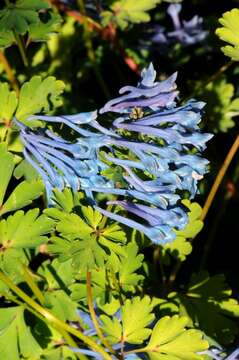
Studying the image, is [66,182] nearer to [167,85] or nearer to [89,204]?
[89,204]

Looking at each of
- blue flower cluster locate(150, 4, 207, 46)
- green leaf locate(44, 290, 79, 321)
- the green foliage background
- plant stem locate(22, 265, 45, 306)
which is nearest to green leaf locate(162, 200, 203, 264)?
the green foliage background

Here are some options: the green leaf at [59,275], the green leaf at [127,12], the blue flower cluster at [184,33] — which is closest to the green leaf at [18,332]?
the green leaf at [59,275]

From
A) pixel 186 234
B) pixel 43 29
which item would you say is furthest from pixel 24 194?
pixel 43 29

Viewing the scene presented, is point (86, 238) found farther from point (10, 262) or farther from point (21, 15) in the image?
point (21, 15)

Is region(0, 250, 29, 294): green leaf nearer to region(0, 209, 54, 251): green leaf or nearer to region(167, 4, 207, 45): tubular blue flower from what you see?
region(0, 209, 54, 251): green leaf

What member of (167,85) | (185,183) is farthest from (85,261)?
(167,85)
